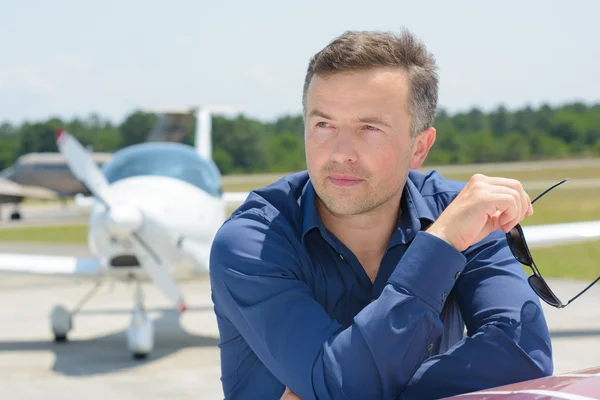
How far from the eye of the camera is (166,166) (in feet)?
31.7

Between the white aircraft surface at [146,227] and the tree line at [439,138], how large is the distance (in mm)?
60236

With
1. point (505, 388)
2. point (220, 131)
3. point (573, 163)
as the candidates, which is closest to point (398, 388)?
point (505, 388)

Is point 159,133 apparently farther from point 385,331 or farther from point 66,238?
point 385,331

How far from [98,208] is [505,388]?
316 inches

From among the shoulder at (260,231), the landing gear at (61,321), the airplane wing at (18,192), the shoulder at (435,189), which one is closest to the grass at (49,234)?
the airplane wing at (18,192)

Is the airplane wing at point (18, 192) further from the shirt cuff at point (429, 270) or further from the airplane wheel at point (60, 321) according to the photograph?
the shirt cuff at point (429, 270)

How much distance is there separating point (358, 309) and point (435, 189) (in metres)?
0.40

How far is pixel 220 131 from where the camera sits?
8312 centimetres

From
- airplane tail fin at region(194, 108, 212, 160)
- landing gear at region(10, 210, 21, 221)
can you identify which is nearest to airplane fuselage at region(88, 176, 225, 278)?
airplane tail fin at region(194, 108, 212, 160)

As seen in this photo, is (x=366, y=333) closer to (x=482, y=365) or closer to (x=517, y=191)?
(x=482, y=365)

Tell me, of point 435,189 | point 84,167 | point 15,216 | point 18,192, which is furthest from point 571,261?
point 18,192

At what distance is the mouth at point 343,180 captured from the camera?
1.68 m

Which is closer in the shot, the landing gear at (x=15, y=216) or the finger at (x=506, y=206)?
the finger at (x=506, y=206)

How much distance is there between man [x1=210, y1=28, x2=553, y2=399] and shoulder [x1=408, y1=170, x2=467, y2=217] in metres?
0.07
